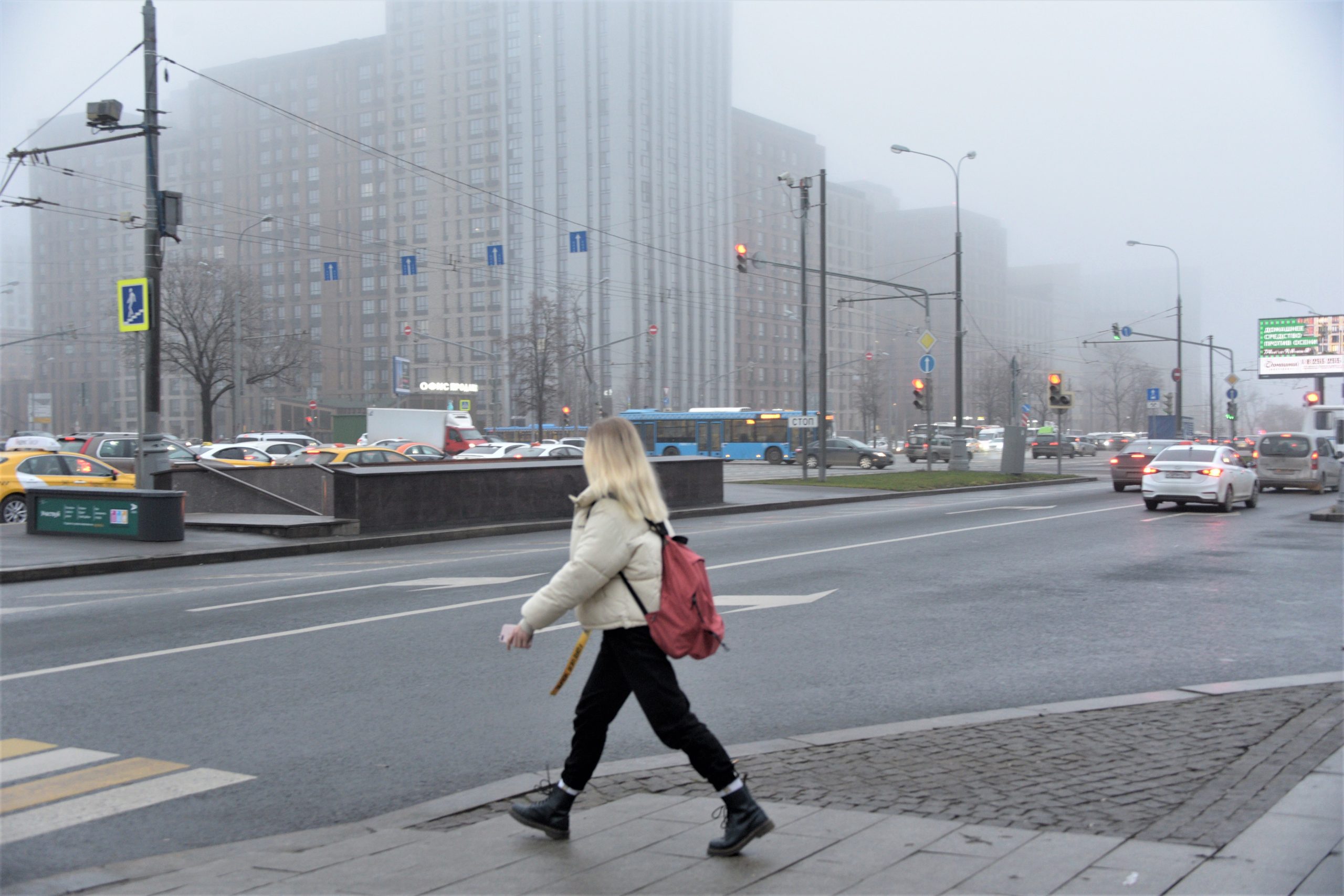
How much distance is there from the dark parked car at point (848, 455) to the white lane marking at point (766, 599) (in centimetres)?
4355

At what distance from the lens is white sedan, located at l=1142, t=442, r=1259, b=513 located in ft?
76.0

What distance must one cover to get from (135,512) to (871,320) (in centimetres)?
13074

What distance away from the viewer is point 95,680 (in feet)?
24.9

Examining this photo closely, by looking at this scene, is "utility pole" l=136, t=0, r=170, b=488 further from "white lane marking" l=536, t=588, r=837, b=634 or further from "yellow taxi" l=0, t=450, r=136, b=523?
"white lane marking" l=536, t=588, r=837, b=634

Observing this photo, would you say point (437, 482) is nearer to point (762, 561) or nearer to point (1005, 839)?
point (762, 561)

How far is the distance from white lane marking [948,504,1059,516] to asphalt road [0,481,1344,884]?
7.72 meters

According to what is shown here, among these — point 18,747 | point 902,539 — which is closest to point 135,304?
point 902,539

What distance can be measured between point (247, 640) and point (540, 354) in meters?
54.0

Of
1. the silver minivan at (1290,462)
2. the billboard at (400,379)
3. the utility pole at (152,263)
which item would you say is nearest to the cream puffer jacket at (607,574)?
the utility pole at (152,263)

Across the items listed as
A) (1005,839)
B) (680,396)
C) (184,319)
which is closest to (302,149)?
(680,396)

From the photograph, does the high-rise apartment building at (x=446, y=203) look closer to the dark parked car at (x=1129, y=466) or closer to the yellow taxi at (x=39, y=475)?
the dark parked car at (x=1129, y=466)

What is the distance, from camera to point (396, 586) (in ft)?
40.8

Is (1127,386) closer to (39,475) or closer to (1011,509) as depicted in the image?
(1011,509)

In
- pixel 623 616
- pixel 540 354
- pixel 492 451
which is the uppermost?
pixel 540 354
